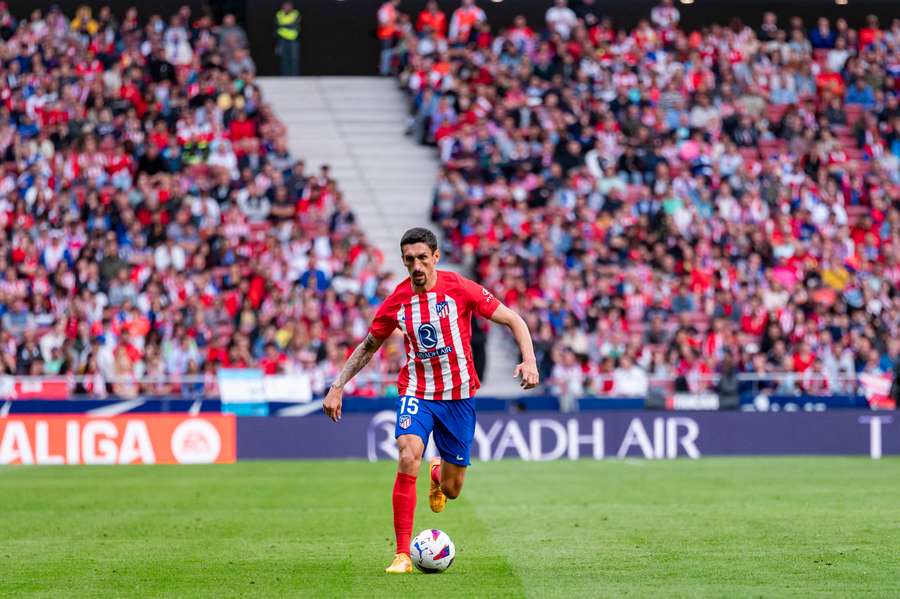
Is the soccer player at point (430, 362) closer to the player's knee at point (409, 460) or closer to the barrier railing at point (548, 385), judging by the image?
the player's knee at point (409, 460)

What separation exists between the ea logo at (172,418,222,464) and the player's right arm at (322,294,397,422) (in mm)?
14145

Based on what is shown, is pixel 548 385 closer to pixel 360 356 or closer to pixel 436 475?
pixel 436 475

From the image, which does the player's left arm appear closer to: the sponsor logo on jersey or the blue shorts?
the sponsor logo on jersey

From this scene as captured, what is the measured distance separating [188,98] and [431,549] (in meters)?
22.1

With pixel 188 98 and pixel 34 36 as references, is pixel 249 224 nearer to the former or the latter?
pixel 188 98

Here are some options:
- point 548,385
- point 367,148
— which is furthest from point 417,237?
point 367,148

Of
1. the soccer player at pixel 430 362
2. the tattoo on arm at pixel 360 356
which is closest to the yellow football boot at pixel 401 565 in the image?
the soccer player at pixel 430 362

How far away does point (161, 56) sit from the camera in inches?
1223

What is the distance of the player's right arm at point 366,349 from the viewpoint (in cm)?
1012

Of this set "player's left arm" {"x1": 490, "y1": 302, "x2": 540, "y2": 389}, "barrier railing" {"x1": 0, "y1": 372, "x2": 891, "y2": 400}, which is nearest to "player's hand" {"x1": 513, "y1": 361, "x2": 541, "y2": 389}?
"player's left arm" {"x1": 490, "y1": 302, "x2": 540, "y2": 389}

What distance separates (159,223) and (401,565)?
18.9 m

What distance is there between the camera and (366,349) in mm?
10336

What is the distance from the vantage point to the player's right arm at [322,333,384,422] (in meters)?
10.1

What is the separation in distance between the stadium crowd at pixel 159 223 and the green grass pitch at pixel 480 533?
14.8 feet
